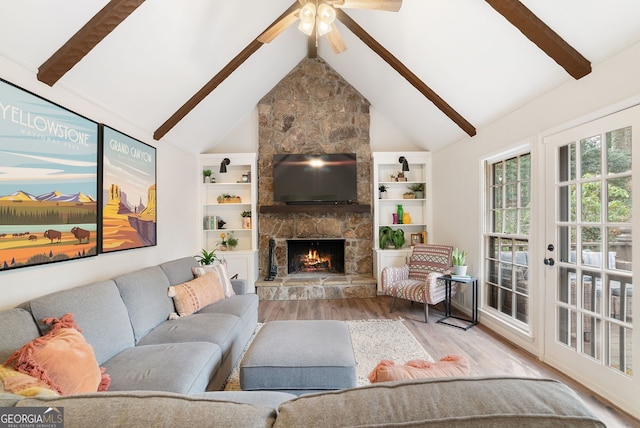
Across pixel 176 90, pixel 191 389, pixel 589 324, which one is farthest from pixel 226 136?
pixel 589 324

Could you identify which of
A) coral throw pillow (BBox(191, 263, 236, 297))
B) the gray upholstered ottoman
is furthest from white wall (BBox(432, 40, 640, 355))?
coral throw pillow (BBox(191, 263, 236, 297))

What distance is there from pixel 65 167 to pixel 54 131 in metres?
0.25

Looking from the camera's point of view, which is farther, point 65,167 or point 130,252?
point 130,252

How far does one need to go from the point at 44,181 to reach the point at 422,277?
4.02 metres

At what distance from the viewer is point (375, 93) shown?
4.55m

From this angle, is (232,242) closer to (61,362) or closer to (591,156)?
(61,362)

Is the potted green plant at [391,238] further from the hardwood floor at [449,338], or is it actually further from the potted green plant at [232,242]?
the potted green plant at [232,242]

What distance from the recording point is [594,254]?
215cm

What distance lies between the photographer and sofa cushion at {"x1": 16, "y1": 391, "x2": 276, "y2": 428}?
0.56 meters

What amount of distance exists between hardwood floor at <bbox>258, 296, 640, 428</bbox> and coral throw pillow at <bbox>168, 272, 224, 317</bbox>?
3.34 ft

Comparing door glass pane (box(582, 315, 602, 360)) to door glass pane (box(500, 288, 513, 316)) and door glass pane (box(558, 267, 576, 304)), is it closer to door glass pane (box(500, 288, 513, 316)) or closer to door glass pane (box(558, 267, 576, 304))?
door glass pane (box(558, 267, 576, 304))

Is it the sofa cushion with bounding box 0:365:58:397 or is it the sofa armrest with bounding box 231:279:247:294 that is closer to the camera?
the sofa cushion with bounding box 0:365:58:397

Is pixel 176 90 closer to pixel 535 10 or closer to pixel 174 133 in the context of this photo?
pixel 174 133

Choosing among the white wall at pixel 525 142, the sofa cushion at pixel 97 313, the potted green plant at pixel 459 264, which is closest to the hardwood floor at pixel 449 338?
the white wall at pixel 525 142
